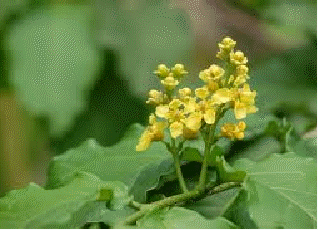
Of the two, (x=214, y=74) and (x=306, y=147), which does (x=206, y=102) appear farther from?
(x=306, y=147)

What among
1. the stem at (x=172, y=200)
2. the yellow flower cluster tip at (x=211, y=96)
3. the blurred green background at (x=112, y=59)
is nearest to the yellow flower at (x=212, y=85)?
the yellow flower cluster tip at (x=211, y=96)

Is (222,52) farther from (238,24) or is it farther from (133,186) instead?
(238,24)

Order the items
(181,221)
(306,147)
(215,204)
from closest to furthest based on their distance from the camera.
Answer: (181,221)
(215,204)
(306,147)

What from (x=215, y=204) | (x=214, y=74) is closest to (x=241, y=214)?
(x=215, y=204)

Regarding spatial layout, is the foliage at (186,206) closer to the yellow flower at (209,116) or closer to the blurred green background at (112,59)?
the yellow flower at (209,116)

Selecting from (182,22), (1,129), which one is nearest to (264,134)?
(182,22)
